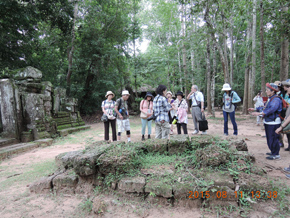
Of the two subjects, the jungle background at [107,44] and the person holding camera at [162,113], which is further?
the jungle background at [107,44]

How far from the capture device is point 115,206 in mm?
2463

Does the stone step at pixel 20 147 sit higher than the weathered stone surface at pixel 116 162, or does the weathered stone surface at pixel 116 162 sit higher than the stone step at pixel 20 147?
the weathered stone surface at pixel 116 162

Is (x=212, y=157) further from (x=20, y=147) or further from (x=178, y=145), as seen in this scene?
(x=20, y=147)

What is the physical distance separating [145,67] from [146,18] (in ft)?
36.1

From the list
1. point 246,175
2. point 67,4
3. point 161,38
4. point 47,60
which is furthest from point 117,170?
point 161,38

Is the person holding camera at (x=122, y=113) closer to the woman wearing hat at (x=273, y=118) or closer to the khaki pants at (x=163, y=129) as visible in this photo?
the khaki pants at (x=163, y=129)

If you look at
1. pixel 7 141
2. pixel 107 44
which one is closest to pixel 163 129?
pixel 7 141

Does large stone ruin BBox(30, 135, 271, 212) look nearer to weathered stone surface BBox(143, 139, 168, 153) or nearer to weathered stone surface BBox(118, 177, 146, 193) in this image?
weathered stone surface BBox(118, 177, 146, 193)

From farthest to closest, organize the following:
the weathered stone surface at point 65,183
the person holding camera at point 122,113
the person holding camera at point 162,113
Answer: the person holding camera at point 122,113 < the person holding camera at point 162,113 < the weathered stone surface at point 65,183

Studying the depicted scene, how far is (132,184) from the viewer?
2.57m

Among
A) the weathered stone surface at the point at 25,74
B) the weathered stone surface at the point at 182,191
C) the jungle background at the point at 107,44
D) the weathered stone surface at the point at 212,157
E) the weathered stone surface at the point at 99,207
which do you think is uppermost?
the jungle background at the point at 107,44

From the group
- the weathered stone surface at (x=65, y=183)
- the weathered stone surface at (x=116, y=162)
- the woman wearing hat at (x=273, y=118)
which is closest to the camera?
the weathered stone surface at (x=116, y=162)

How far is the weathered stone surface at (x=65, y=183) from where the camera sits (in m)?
2.90

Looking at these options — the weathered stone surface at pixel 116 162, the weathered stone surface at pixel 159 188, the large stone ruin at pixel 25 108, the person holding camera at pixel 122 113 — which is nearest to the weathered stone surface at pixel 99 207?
the weathered stone surface at pixel 116 162
